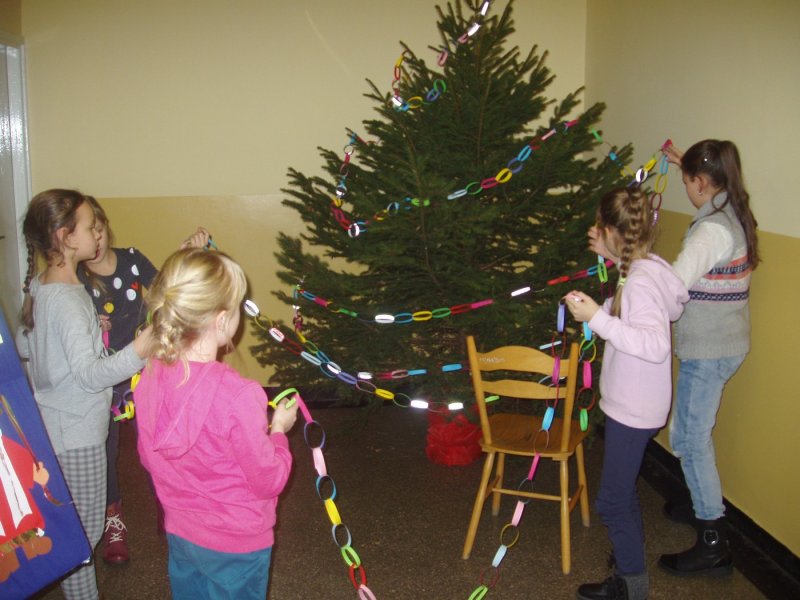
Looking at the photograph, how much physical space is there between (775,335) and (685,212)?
0.81 metres

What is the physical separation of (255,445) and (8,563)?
2.84 ft

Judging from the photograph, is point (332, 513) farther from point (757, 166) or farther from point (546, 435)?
point (757, 166)

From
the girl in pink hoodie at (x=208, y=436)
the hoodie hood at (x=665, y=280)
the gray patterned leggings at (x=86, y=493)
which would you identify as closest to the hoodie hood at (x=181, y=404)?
the girl in pink hoodie at (x=208, y=436)

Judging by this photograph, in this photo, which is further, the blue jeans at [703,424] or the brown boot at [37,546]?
the blue jeans at [703,424]

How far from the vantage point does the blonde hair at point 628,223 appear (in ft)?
6.93

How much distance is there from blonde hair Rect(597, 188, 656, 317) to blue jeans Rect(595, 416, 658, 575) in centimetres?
39

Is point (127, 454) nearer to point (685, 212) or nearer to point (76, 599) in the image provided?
point (76, 599)

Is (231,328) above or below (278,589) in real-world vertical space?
above

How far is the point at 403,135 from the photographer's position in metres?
2.94

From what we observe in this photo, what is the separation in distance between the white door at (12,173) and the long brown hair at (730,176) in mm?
3535

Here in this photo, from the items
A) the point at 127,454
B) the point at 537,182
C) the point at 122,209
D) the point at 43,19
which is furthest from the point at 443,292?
the point at 43,19

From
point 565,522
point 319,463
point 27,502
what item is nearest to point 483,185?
point 565,522

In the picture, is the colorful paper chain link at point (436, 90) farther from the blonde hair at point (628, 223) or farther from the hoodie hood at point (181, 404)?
the hoodie hood at point (181, 404)

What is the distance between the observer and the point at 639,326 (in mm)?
2031
